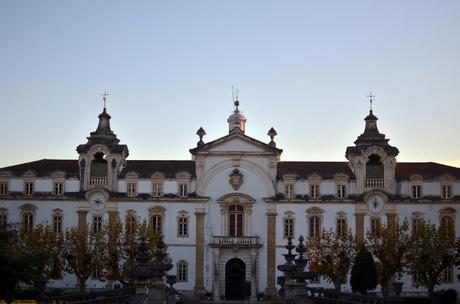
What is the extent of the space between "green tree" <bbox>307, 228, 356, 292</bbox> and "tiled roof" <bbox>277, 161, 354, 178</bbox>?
16.8ft

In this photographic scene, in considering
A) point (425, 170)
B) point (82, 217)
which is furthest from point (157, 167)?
point (425, 170)

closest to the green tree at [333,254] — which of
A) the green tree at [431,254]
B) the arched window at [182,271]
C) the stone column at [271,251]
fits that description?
the stone column at [271,251]

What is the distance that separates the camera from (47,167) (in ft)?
235

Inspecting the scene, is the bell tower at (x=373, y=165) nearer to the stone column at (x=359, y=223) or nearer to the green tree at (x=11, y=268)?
the stone column at (x=359, y=223)

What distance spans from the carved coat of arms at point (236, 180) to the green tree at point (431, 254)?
14.6 m

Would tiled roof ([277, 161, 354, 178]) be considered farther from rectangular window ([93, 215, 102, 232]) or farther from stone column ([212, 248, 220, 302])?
Result: rectangular window ([93, 215, 102, 232])

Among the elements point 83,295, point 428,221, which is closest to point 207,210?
point 428,221

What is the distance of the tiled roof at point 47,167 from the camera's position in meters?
70.3

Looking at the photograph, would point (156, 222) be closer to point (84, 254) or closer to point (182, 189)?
point (182, 189)

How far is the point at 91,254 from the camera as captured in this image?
65062mm

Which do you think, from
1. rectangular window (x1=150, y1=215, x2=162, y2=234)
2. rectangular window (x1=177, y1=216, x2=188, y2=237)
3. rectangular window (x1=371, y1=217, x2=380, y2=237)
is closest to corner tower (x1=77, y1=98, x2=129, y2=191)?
rectangular window (x1=150, y1=215, x2=162, y2=234)

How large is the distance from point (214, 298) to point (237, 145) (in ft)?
41.3

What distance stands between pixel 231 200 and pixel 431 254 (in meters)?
16.5

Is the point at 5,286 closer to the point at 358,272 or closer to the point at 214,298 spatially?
the point at 358,272
